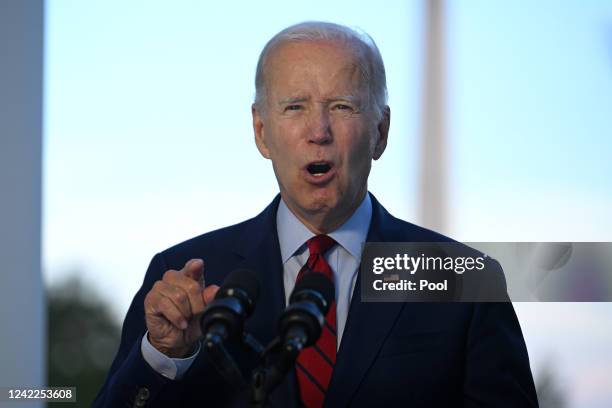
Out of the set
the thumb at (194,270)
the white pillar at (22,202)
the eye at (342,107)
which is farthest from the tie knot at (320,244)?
the white pillar at (22,202)

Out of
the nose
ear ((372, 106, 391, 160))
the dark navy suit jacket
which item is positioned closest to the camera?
the dark navy suit jacket

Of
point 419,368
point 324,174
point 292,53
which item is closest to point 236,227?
point 324,174

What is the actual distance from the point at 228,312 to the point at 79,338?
4.02 ft

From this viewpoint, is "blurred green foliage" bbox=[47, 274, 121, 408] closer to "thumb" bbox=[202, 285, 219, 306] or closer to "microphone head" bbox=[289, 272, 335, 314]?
"thumb" bbox=[202, 285, 219, 306]

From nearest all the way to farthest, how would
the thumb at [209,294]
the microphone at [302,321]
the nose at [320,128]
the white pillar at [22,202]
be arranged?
the microphone at [302,321], the thumb at [209,294], the nose at [320,128], the white pillar at [22,202]

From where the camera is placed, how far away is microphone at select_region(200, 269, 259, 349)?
1.08m

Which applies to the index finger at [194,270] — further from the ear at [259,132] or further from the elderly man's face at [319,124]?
the ear at [259,132]

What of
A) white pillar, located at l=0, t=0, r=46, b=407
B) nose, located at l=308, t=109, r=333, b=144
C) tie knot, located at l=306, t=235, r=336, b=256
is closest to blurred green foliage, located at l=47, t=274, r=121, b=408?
white pillar, located at l=0, t=0, r=46, b=407

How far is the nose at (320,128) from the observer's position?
1.62 metres

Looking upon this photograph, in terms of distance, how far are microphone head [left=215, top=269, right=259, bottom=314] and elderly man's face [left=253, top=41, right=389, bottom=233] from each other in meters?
0.49

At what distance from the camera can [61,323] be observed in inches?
87.4

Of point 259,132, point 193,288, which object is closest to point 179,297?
point 193,288

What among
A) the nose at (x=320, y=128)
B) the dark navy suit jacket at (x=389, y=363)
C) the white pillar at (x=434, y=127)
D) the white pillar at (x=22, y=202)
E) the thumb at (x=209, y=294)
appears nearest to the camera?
the thumb at (x=209, y=294)

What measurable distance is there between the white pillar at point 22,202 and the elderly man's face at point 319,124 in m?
0.86
